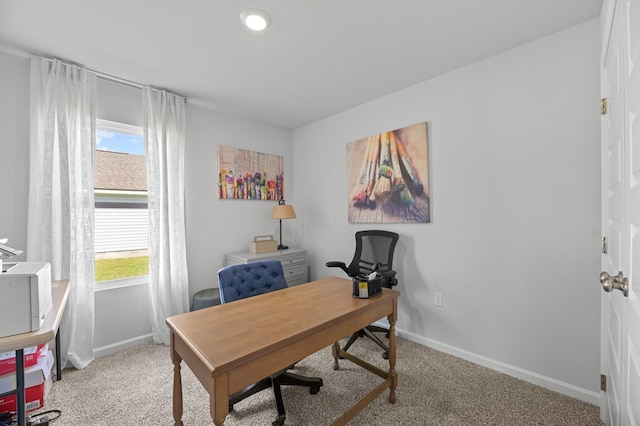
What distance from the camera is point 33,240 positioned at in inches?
82.0

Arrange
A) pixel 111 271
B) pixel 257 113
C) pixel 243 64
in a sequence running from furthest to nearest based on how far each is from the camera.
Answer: pixel 257 113
pixel 111 271
pixel 243 64

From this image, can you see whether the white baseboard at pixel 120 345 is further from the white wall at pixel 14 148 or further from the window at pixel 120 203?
the white wall at pixel 14 148

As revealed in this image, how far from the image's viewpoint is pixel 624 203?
107 cm

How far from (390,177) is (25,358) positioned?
3.20 meters

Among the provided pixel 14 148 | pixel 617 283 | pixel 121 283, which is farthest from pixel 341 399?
pixel 14 148

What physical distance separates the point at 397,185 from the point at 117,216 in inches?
113

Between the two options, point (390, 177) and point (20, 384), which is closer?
point (20, 384)

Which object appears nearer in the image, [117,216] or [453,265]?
[453,265]

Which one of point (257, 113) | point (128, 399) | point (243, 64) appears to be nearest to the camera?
point (128, 399)

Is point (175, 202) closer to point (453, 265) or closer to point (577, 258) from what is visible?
point (453, 265)

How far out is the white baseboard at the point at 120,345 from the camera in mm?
2430

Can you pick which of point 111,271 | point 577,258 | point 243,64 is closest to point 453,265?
point 577,258

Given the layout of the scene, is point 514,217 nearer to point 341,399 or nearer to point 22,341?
point 341,399

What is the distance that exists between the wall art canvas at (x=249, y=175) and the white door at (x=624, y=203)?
3.25 metres
